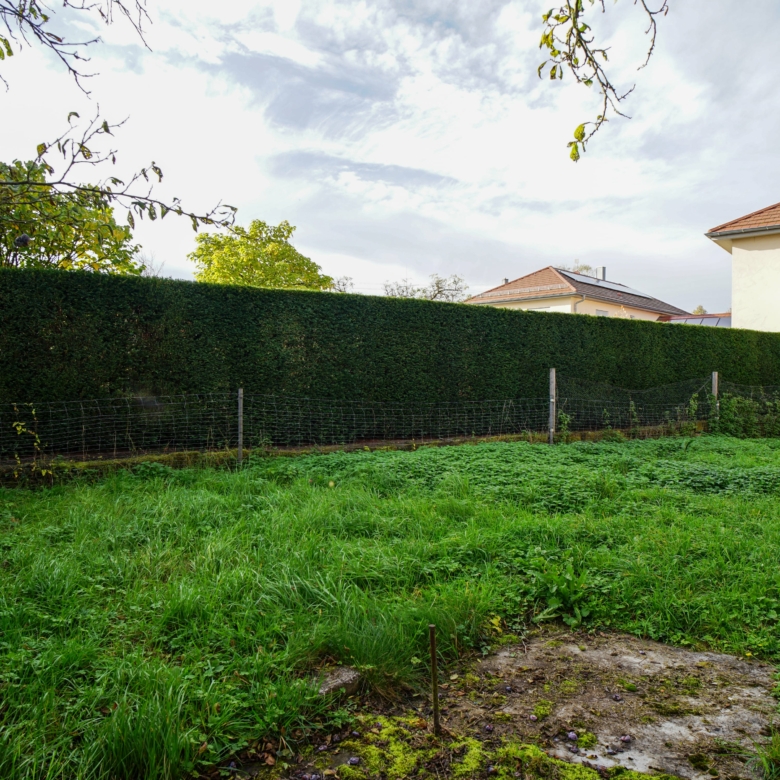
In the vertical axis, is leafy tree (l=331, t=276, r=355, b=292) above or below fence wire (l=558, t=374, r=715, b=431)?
above

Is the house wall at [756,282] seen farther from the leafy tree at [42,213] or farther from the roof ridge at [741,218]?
the leafy tree at [42,213]

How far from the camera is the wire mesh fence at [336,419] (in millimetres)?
6777

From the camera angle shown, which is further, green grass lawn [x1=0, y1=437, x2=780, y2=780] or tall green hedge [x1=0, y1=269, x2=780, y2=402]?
tall green hedge [x1=0, y1=269, x2=780, y2=402]

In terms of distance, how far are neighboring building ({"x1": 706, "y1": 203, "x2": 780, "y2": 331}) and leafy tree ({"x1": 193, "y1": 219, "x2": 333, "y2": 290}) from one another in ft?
51.0

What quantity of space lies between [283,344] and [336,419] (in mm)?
1460

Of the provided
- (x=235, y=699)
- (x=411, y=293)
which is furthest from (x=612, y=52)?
(x=411, y=293)

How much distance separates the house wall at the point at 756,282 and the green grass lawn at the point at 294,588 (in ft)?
52.5

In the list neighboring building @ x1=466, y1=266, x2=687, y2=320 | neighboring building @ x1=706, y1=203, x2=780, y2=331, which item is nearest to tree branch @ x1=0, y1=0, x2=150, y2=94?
neighboring building @ x1=706, y1=203, x2=780, y2=331

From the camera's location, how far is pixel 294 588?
2.88m

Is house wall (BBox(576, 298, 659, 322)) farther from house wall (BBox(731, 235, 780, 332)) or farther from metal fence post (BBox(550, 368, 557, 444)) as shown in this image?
metal fence post (BBox(550, 368, 557, 444))

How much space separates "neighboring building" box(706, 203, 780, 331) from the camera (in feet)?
59.9

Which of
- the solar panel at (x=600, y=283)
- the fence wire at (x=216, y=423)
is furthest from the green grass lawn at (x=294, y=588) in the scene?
the solar panel at (x=600, y=283)

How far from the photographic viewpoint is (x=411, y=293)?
33.9 meters

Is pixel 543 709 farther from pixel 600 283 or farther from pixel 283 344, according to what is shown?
pixel 600 283
